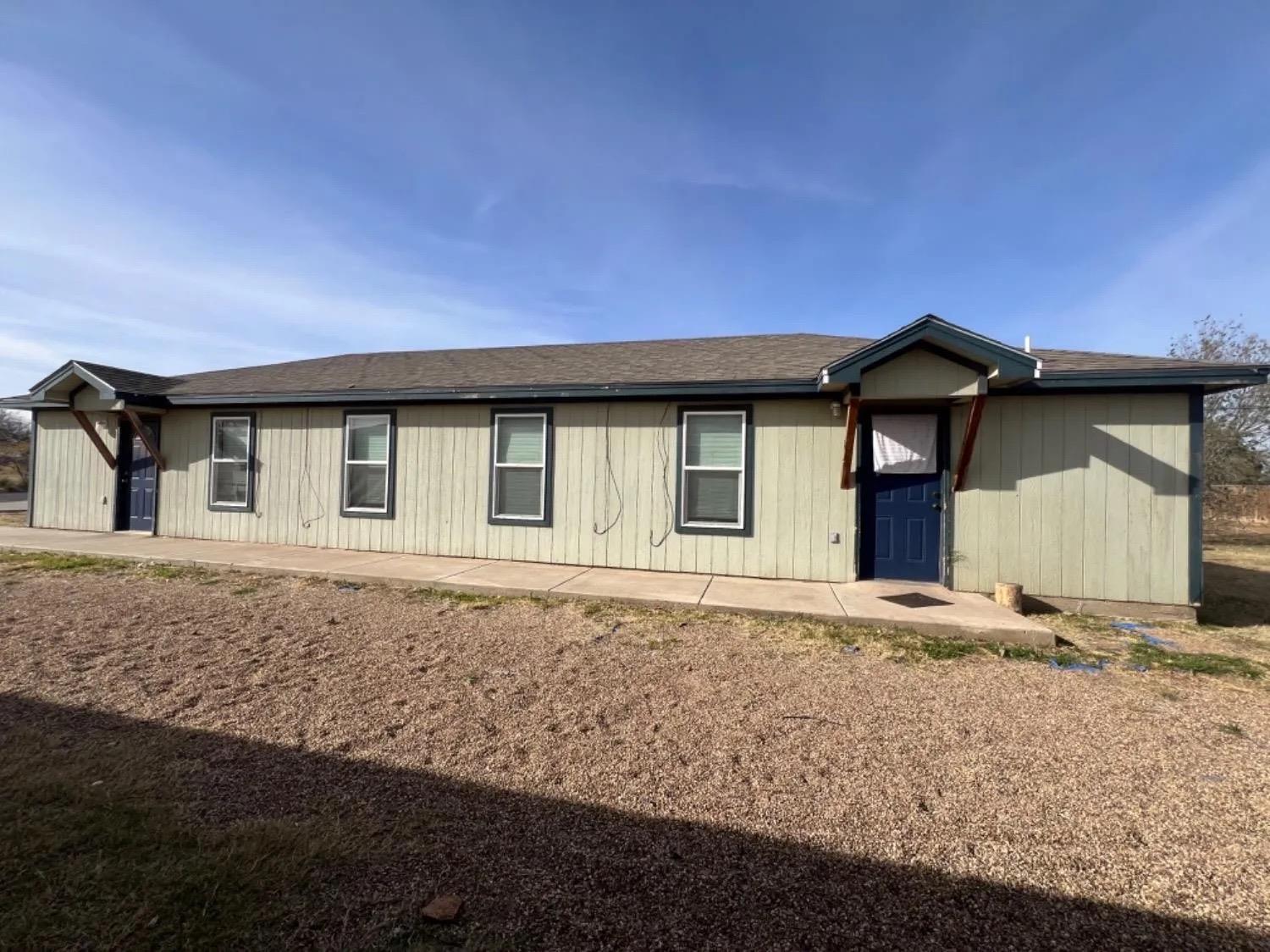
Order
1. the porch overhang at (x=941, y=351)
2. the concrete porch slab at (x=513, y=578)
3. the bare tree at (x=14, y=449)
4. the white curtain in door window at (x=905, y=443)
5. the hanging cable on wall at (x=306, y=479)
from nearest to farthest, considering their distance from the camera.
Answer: the porch overhang at (x=941, y=351), the concrete porch slab at (x=513, y=578), the white curtain in door window at (x=905, y=443), the hanging cable on wall at (x=306, y=479), the bare tree at (x=14, y=449)

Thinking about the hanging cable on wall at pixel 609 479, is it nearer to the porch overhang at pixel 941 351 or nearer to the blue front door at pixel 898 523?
the porch overhang at pixel 941 351

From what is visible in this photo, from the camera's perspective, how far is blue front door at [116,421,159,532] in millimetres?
9836

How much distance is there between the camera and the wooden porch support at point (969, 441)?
607 cm

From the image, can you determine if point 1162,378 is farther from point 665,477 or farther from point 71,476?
→ point 71,476

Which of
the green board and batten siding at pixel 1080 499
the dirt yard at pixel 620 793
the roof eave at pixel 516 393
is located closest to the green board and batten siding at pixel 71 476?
the roof eave at pixel 516 393

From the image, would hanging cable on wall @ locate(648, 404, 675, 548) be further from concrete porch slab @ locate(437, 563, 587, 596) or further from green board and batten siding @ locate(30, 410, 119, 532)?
green board and batten siding @ locate(30, 410, 119, 532)

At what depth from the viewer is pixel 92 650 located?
428 cm

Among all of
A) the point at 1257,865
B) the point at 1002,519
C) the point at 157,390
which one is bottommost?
the point at 1257,865

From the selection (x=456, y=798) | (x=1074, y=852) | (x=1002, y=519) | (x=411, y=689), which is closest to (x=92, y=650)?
(x=411, y=689)

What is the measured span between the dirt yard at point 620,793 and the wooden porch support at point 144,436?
573 cm

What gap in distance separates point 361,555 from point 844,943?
7.85 metres

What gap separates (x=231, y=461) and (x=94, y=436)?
114 inches

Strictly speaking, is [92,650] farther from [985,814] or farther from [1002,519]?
[1002,519]

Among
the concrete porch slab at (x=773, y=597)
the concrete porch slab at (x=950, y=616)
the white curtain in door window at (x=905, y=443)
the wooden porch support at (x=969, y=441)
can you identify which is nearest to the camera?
the concrete porch slab at (x=950, y=616)
